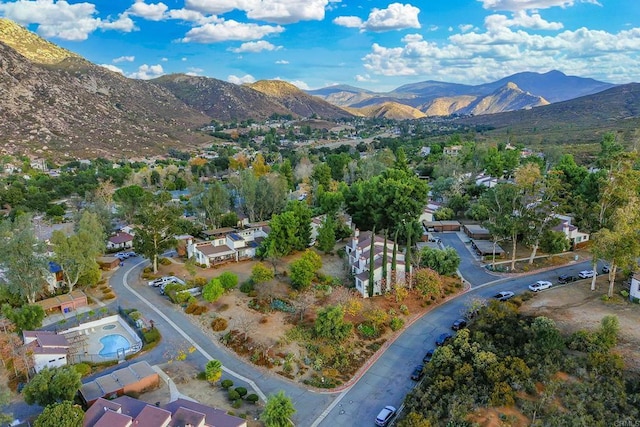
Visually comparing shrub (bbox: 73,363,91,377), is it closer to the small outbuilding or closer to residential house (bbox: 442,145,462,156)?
the small outbuilding

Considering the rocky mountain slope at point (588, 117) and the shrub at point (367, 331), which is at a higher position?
the rocky mountain slope at point (588, 117)

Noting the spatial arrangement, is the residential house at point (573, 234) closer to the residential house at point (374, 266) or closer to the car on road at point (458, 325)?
the residential house at point (374, 266)

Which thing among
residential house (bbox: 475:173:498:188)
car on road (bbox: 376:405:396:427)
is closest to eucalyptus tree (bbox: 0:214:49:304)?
car on road (bbox: 376:405:396:427)

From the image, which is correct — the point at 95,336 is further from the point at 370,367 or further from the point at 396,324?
the point at 396,324

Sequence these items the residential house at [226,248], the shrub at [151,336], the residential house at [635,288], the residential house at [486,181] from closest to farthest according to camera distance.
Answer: the shrub at [151,336], the residential house at [635,288], the residential house at [226,248], the residential house at [486,181]

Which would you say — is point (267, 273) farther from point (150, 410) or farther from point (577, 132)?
point (577, 132)

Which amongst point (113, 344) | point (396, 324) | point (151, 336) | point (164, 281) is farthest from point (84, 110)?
point (396, 324)

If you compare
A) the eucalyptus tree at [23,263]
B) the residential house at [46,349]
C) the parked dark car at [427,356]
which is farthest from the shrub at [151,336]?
the parked dark car at [427,356]
